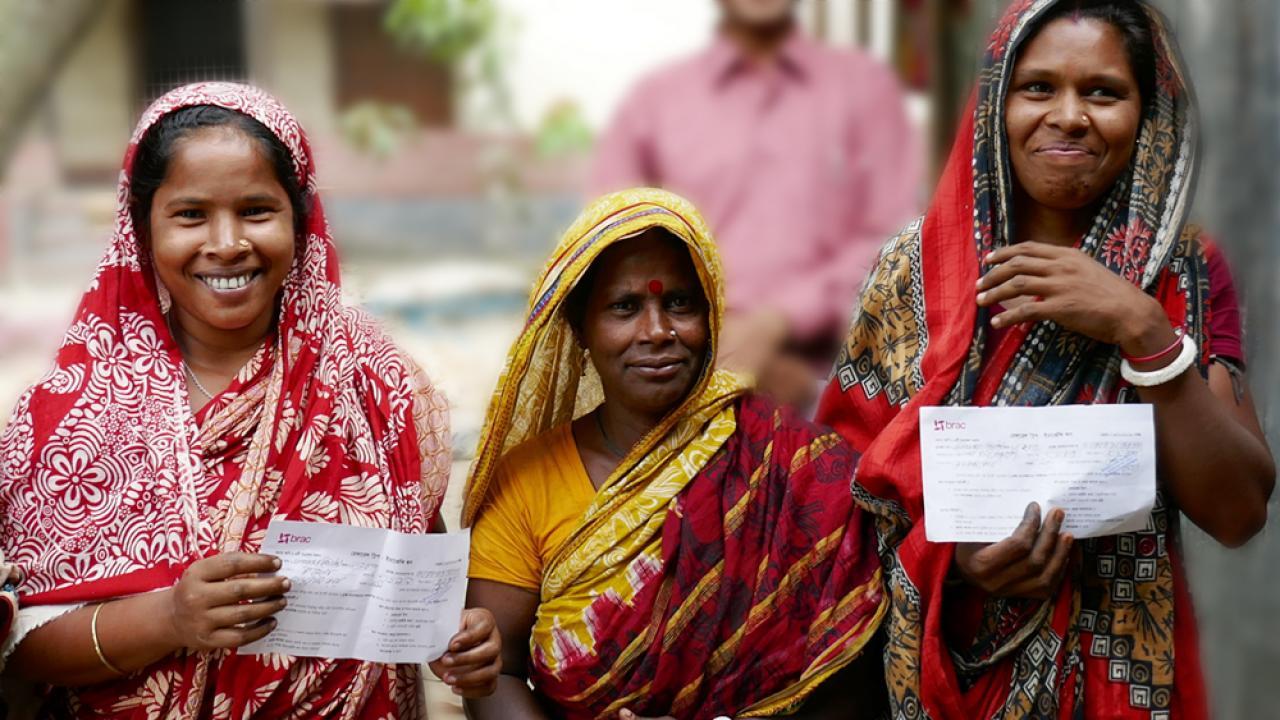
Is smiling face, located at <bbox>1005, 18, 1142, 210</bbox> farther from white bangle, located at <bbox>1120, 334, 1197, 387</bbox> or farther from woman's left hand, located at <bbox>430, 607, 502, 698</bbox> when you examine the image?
woman's left hand, located at <bbox>430, 607, 502, 698</bbox>

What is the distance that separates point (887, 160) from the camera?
4195 millimetres

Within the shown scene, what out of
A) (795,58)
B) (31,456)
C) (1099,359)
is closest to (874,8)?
(795,58)

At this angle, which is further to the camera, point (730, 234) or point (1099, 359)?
point (730, 234)

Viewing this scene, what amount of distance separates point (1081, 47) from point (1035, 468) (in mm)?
817

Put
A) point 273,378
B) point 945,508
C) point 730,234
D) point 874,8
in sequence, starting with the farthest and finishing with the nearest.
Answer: point 874,8
point 730,234
point 273,378
point 945,508

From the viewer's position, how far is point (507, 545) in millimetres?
2977

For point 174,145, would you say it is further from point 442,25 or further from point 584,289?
Result: point 442,25

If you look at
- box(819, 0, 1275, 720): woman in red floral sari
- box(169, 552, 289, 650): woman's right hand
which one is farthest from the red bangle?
box(169, 552, 289, 650): woman's right hand

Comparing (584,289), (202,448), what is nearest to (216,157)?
(202,448)

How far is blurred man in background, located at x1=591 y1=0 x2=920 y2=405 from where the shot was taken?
4.12 meters

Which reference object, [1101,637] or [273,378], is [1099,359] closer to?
[1101,637]

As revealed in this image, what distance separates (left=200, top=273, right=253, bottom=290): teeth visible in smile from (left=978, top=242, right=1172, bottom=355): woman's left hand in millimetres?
1476

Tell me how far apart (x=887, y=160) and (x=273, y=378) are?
209cm

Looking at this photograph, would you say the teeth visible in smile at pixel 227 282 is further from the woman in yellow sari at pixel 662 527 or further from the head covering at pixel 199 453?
the woman in yellow sari at pixel 662 527
